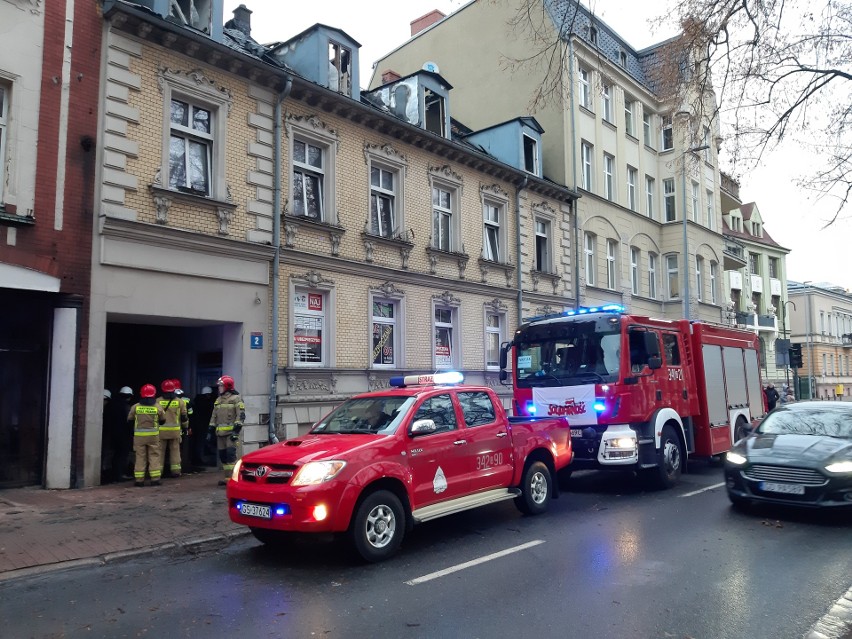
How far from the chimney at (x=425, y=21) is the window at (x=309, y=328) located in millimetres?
18166

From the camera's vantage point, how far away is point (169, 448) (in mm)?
11805

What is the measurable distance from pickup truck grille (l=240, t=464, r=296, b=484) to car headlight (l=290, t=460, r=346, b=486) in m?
0.10

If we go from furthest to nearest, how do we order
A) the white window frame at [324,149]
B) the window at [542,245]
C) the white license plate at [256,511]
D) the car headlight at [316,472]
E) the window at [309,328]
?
the window at [542,245] → the white window frame at [324,149] → the window at [309,328] → the white license plate at [256,511] → the car headlight at [316,472]

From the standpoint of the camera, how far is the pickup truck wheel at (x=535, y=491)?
8844 millimetres

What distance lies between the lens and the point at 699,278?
30.5 metres

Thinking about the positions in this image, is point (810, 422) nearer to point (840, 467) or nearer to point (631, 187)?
point (840, 467)

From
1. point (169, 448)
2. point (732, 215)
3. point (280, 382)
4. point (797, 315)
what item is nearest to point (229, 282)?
point (280, 382)

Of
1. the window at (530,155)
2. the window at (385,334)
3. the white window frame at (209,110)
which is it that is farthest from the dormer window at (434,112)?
the white window frame at (209,110)

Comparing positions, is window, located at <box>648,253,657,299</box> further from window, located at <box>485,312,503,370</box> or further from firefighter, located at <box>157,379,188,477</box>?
firefighter, located at <box>157,379,188,477</box>

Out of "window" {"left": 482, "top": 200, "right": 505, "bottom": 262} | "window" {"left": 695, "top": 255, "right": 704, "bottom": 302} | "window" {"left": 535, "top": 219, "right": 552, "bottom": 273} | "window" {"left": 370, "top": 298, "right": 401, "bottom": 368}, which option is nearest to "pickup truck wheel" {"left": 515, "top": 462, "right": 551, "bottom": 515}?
"window" {"left": 370, "top": 298, "right": 401, "bottom": 368}

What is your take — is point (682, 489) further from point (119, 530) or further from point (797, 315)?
point (797, 315)

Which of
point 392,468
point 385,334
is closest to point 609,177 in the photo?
point 385,334

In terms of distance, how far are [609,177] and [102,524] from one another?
22.7 m

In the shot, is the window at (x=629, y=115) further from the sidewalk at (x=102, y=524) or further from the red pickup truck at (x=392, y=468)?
the sidewalk at (x=102, y=524)
